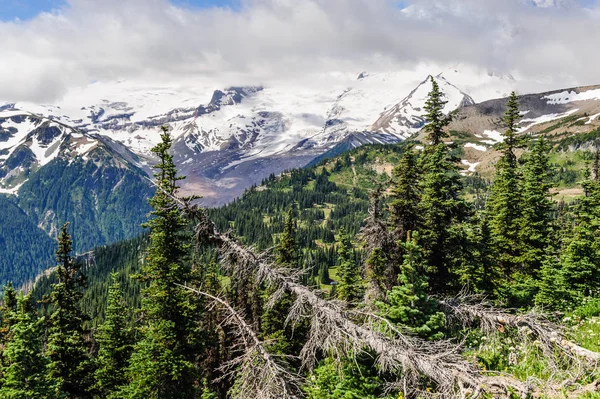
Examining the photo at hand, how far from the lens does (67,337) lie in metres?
27.1

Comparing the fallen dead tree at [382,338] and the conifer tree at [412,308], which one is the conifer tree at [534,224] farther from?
the conifer tree at [412,308]

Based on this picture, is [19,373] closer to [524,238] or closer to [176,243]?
[176,243]

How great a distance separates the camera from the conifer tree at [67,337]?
1054 inches

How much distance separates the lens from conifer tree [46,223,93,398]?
26781mm

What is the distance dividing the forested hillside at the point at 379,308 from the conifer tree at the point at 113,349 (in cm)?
15

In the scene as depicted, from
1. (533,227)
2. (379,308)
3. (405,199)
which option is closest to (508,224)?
(533,227)

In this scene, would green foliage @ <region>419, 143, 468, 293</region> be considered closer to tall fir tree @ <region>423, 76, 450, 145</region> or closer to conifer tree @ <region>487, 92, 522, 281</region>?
tall fir tree @ <region>423, 76, 450, 145</region>

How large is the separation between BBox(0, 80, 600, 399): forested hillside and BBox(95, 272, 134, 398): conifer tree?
0.15 meters

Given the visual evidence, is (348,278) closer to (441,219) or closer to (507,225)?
(507,225)

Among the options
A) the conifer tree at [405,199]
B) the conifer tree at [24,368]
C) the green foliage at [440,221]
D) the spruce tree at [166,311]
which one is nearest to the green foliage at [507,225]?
the green foliage at [440,221]

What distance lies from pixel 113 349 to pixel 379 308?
27847 millimetres

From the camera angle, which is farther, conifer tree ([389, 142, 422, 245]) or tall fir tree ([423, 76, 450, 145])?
tall fir tree ([423, 76, 450, 145])

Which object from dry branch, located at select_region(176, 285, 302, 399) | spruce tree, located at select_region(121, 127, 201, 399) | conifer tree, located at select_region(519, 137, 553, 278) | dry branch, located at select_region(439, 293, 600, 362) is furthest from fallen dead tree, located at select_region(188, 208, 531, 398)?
conifer tree, located at select_region(519, 137, 553, 278)

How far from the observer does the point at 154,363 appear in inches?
950
